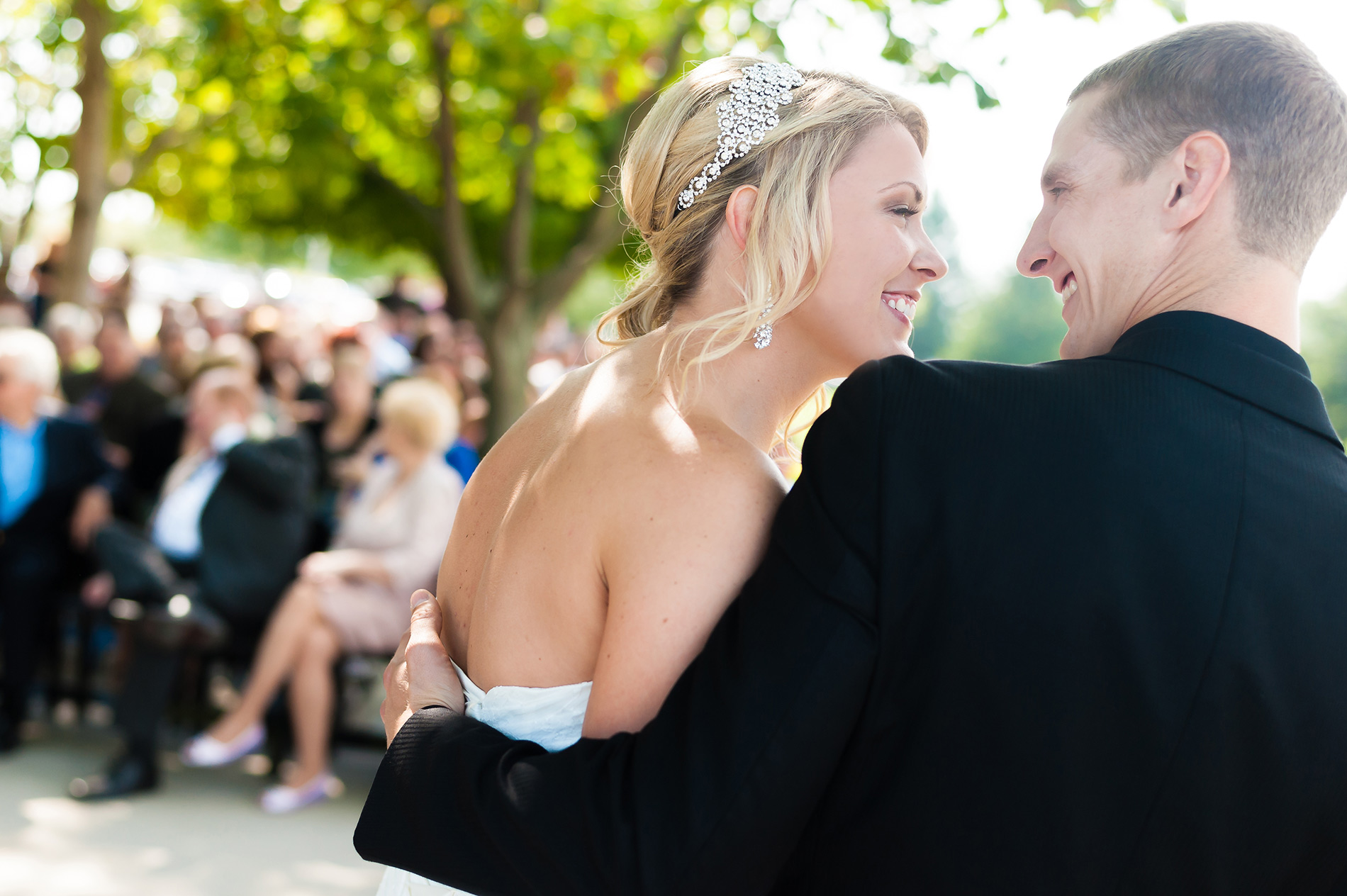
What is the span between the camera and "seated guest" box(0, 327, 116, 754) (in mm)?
6117

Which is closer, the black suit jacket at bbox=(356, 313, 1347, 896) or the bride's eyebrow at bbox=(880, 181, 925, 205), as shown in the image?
the black suit jacket at bbox=(356, 313, 1347, 896)

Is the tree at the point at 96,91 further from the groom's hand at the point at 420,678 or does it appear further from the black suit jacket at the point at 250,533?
the groom's hand at the point at 420,678

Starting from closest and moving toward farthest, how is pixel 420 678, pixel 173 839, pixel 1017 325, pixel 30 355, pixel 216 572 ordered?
pixel 420 678
pixel 173 839
pixel 216 572
pixel 30 355
pixel 1017 325

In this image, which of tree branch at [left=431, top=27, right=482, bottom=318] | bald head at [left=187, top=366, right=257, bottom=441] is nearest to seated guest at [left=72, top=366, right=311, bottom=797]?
bald head at [left=187, top=366, right=257, bottom=441]

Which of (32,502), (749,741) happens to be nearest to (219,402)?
(32,502)

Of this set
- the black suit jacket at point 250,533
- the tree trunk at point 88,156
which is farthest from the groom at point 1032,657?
the tree trunk at point 88,156

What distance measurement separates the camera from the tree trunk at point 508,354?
9.39m

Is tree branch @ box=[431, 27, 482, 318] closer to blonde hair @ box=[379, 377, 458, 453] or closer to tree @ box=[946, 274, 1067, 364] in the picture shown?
blonde hair @ box=[379, 377, 458, 453]

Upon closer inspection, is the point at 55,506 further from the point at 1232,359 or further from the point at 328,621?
the point at 1232,359

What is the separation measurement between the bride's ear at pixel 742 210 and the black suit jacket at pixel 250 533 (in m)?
4.40

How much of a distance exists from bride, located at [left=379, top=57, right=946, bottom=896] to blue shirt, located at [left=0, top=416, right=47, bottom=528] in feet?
16.8

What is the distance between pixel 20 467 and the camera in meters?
6.21

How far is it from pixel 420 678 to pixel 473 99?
8.62 metres

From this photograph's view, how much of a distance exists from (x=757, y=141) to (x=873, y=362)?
2.20 ft
